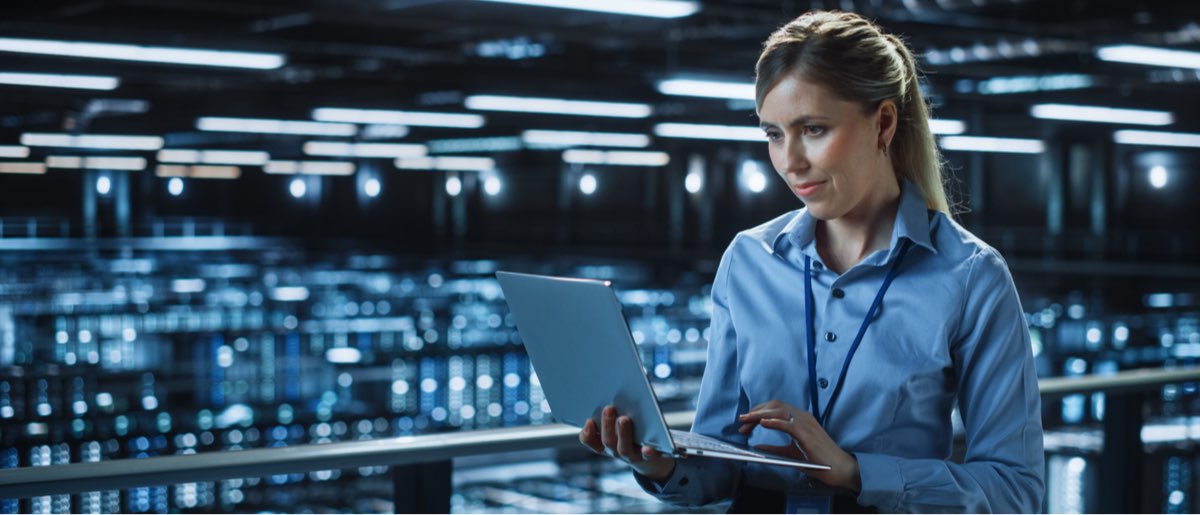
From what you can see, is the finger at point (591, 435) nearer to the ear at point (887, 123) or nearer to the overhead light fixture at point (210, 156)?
the ear at point (887, 123)

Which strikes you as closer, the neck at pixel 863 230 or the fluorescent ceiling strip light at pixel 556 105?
the neck at pixel 863 230

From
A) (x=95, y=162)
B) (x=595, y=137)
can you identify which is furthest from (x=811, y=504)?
(x=95, y=162)

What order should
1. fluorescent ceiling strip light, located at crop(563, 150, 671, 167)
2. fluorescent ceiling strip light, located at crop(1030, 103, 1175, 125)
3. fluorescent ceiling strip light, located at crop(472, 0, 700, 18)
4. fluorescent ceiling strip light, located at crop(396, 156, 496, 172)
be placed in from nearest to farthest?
fluorescent ceiling strip light, located at crop(472, 0, 700, 18) → fluorescent ceiling strip light, located at crop(1030, 103, 1175, 125) → fluorescent ceiling strip light, located at crop(563, 150, 671, 167) → fluorescent ceiling strip light, located at crop(396, 156, 496, 172)

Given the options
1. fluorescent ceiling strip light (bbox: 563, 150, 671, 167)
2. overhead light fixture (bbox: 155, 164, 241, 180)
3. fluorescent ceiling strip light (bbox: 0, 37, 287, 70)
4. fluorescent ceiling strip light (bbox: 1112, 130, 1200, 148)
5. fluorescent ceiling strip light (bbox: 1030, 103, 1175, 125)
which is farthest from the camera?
overhead light fixture (bbox: 155, 164, 241, 180)

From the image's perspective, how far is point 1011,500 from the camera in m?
1.15

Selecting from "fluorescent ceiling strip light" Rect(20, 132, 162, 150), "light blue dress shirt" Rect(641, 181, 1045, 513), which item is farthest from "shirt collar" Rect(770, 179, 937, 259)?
"fluorescent ceiling strip light" Rect(20, 132, 162, 150)

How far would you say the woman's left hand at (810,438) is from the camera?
1.10 meters

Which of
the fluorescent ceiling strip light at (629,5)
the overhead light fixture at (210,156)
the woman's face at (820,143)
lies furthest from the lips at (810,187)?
the overhead light fixture at (210,156)

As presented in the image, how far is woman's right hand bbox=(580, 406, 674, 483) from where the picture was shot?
1114 millimetres

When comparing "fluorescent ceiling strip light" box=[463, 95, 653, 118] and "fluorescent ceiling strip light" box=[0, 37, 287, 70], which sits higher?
"fluorescent ceiling strip light" box=[0, 37, 287, 70]

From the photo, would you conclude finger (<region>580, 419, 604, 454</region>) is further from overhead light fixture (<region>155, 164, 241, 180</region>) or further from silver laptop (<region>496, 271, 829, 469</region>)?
overhead light fixture (<region>155, 164, 241, 180</region>)

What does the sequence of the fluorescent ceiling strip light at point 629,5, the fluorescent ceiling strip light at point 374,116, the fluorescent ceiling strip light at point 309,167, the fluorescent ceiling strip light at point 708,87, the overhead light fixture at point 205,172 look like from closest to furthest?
the fluorescent ceiling strip light at point 629,5 < the fluorescent ceiling strip light at point 708,87 < the fluorescent ceiling strip light at point 374,116 < the fluorescent ceiling strip light at point 309,167 < the overhead light fixture at point 205,172

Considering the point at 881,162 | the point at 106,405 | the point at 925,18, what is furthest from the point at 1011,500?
the point at 106,405

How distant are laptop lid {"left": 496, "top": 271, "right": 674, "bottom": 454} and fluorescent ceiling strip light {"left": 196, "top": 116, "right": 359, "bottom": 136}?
10927 millimetres
